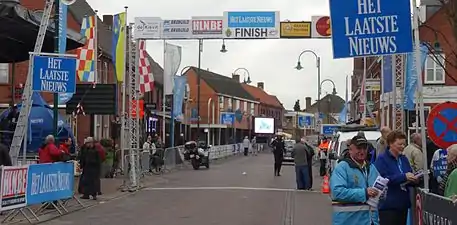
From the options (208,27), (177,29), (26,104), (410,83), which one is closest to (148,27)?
(177,29)

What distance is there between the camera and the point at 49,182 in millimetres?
15828

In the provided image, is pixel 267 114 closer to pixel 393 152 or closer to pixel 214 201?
pixel 214 201

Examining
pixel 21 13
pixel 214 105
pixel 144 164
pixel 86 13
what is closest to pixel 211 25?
pixel 144 164

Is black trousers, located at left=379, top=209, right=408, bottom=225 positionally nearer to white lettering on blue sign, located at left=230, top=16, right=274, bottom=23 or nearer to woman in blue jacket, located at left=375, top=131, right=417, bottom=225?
woman in blue jacket, located at left=375, top=131, right=417, bottom=225

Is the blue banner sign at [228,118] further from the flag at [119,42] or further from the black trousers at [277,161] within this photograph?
the flag at [119,42]

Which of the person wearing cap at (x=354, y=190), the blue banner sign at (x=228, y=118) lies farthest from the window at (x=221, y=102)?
the person wearing cap at (x=354, y=190)

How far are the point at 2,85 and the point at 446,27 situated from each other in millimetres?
23085

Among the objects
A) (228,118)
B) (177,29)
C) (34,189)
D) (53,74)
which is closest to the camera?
(34,189)

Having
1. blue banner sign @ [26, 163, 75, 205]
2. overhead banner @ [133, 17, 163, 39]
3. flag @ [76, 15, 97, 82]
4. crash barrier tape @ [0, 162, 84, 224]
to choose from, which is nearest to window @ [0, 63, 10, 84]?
overhead banner @ [133, 17, 163, 39]

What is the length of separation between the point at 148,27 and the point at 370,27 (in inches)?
888

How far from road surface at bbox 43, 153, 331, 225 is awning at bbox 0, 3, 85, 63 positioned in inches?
185

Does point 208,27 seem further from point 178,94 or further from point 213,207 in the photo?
point 213,207

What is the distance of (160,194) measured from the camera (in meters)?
22.3

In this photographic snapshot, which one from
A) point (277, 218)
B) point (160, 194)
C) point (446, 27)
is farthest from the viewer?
point (446, 27)
